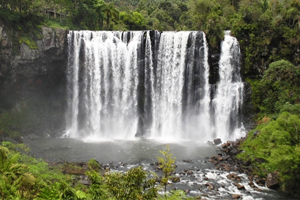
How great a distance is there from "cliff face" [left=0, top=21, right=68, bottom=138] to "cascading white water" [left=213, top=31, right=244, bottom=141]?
1890cm

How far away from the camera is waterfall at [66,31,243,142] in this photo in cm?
3200

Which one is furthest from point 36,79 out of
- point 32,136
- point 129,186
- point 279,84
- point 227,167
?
point 279,84

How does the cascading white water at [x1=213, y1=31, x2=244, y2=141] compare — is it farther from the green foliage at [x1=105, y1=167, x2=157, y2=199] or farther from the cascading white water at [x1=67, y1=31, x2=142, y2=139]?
the green foliage at [x1=105, y1=167, x2=157, y2=199]

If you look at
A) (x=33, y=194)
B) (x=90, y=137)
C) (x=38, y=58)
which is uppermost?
(x=38, y=58)

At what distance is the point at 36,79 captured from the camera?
3191 cm

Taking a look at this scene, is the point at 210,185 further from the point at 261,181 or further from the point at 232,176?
the point at 261,181

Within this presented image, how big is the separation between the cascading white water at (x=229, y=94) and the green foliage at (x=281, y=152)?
5.67 m

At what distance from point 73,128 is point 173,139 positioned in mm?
12548

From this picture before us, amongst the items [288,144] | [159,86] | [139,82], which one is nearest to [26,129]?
[139,82]

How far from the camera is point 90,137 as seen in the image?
31859mm

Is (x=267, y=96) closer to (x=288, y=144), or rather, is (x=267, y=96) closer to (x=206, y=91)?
(x=206, y=91)

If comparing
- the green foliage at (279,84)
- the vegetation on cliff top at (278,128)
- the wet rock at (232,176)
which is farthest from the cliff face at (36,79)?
the green foliage at (279,84)

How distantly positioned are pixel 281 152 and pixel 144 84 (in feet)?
63.0

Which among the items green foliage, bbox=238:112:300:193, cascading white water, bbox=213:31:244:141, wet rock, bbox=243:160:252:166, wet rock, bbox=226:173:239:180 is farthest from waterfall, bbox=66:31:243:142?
wet rock, bbox=226:173:239:180
